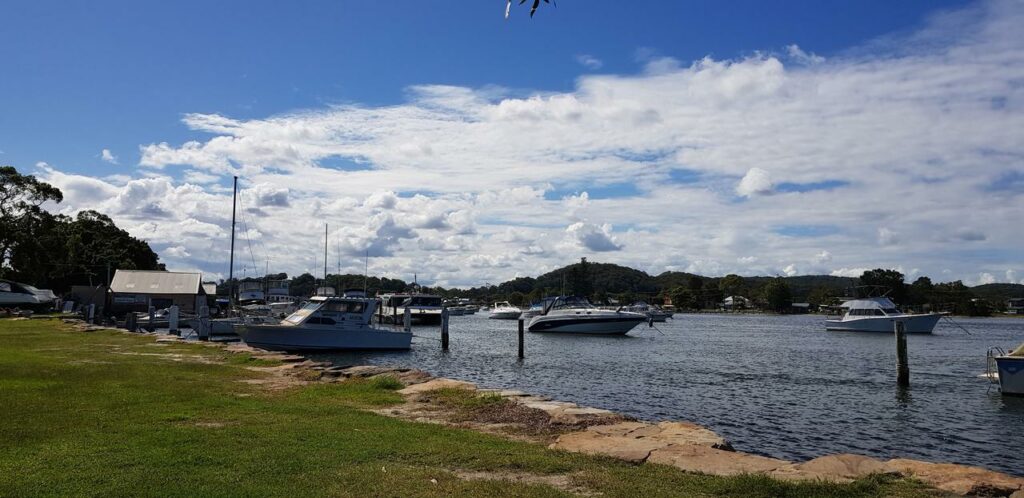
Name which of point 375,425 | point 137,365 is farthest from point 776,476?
point 137,365

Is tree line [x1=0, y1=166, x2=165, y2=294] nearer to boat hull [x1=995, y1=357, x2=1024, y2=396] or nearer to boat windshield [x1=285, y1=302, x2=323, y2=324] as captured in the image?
boat windshield [x1=285, y1=302, x2=323, y2=324]

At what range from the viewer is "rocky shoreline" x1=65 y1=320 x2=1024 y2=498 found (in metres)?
9.53

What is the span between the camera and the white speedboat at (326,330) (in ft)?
139

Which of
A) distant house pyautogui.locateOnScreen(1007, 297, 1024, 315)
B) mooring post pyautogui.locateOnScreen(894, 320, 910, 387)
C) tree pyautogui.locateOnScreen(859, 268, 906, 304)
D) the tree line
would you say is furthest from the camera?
distant house pyautogui.locateOnScreen(1007, 297, 1024, 315)

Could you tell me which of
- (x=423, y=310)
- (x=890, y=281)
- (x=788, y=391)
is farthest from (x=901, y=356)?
(x=890, y=281)

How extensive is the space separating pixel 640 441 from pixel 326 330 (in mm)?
33742

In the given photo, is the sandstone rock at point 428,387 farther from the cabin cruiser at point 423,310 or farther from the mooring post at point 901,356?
the cabin cruiser at point 423,310

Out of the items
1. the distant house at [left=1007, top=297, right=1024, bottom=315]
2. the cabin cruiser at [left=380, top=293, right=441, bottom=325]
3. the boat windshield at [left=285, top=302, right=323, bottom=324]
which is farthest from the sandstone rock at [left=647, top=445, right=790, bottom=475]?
the distant house at [left=1007, top=297, right=1024, bottom=315]

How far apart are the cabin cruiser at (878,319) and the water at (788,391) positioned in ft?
78.5

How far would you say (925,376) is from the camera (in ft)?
110

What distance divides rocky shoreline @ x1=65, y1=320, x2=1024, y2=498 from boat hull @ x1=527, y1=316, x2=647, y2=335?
46.4m

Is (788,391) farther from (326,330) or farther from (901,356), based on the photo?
(326,330)

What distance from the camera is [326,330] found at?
141 feet

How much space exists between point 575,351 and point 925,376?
2101 cm
